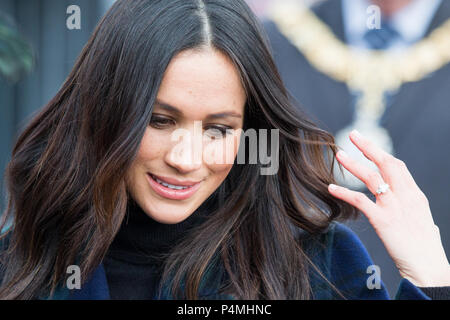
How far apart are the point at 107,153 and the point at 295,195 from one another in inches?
21.3

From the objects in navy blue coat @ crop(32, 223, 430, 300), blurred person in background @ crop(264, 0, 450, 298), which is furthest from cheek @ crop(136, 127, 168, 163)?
blurred person in background @ crop(264, 0, 450, 298)

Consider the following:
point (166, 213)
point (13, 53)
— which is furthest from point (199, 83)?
point (13, 53)

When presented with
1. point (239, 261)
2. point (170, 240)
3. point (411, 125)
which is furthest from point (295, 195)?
point (411, 125)

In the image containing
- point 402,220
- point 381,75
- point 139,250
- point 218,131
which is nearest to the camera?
point 402,220

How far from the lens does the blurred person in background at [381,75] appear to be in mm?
2885

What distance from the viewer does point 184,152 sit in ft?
4.91

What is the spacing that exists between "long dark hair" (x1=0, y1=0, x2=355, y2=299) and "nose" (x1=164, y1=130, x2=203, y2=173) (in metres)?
0.09

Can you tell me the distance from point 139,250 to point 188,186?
284 mm

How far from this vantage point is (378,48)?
2906mm

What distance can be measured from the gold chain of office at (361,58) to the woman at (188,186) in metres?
1.29

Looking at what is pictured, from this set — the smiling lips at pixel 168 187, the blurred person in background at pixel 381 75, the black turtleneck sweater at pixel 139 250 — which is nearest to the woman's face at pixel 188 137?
the smiling lips at pixel 168 187

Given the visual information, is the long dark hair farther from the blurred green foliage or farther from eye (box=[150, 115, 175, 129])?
the blurred green foliage

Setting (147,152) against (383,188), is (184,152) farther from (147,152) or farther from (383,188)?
(383,188)
